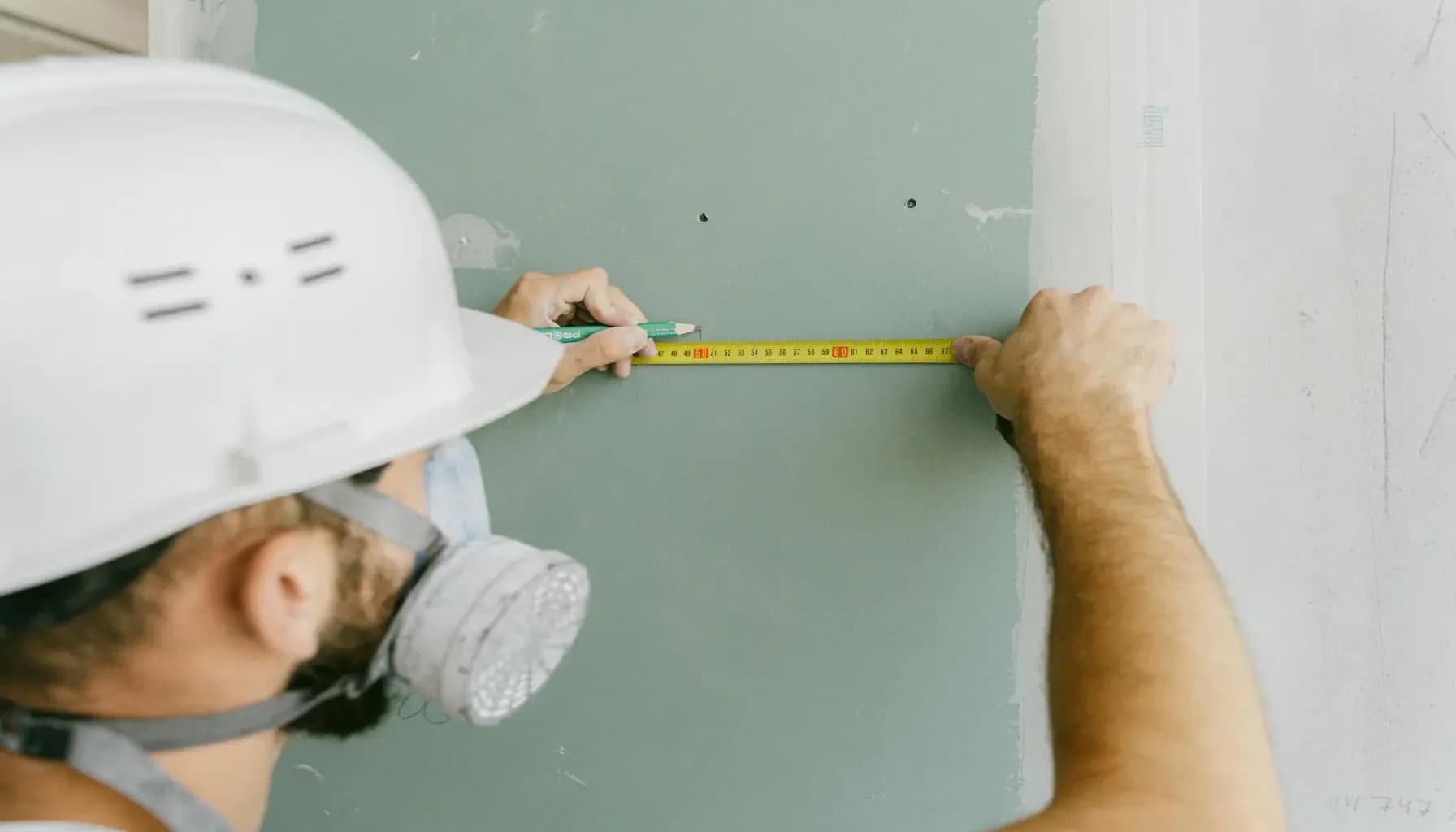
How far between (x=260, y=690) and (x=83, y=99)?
58 cm

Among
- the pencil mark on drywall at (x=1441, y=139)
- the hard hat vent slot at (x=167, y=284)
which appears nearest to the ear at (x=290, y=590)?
the hard hat vent slot at (x=167, y=284)

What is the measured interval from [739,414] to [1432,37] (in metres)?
1.13

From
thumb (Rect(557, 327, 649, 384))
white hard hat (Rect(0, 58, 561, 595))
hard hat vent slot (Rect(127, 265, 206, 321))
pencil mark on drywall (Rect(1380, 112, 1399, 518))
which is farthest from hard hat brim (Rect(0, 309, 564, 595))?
pencil mark on drywall (Rect(1380, 112, 1399, 518))

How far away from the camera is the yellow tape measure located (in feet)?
4.57

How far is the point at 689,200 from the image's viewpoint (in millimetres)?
1464

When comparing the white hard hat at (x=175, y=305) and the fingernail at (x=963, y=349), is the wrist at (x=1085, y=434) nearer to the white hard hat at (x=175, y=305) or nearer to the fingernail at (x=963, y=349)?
the fingernail at (x=963, y=349)

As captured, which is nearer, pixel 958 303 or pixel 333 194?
pixel 333 194

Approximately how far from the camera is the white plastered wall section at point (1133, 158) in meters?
1.34

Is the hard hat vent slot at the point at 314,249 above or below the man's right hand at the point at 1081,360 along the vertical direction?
above

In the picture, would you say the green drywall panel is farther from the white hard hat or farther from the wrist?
the white hard hat

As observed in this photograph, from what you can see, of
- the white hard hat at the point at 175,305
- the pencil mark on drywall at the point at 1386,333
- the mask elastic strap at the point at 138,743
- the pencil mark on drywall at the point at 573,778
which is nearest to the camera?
the white hard hat at the point at 175,305

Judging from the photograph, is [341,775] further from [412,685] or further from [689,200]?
[689,200]

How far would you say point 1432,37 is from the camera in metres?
1.29

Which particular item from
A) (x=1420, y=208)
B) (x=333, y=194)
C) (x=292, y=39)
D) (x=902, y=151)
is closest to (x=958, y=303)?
(x=902, y=151)
